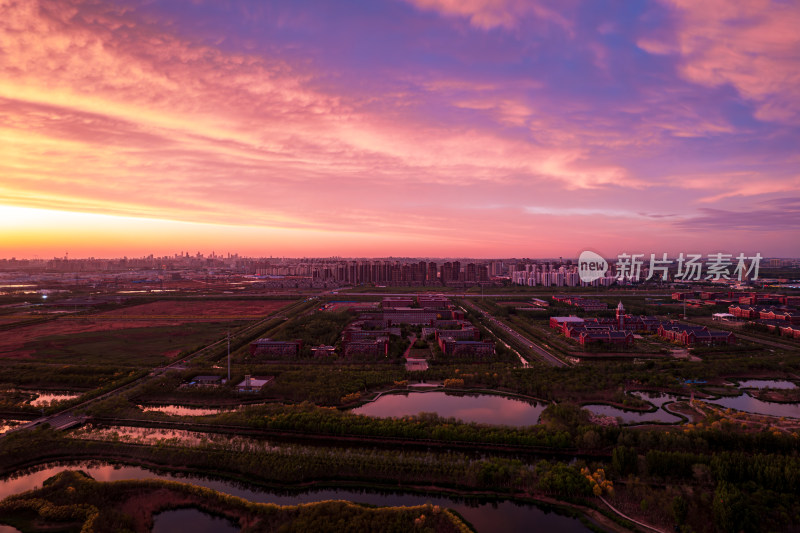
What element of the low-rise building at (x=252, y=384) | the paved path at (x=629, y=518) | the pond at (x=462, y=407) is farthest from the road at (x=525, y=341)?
the low-rise building at (x=252, y=384)

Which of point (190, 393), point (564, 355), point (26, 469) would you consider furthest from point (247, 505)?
point (564, 355)

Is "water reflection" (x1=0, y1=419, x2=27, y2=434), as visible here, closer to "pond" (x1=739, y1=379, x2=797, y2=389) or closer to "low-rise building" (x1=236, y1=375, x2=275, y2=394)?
"low-rise building" (x1=236, y1=375, x2=275, y2=394)

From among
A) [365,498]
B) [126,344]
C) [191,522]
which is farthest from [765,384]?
[126,344]

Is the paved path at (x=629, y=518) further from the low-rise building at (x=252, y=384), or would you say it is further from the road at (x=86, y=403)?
the road at (x=86, y=403)

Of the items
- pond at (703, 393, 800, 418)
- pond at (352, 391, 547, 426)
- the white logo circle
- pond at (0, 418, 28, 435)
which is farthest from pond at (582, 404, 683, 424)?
the white logo circle

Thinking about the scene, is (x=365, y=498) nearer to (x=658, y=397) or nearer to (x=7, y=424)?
(x=658, y=397)

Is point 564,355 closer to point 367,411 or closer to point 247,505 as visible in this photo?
point 367,411

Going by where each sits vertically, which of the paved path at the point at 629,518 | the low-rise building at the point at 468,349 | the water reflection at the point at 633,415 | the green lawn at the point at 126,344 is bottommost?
the paved path at the point at 629,518
